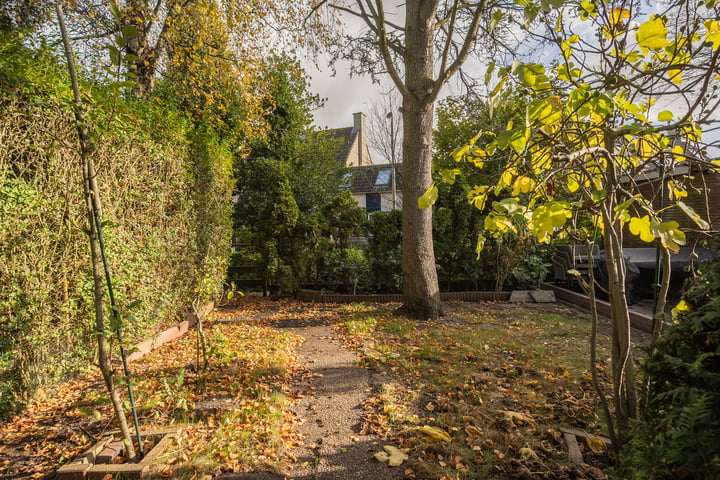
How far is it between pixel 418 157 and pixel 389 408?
4476mm

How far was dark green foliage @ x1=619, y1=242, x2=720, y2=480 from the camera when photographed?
44.6 inches

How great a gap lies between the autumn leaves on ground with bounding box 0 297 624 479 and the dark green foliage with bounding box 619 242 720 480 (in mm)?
1050

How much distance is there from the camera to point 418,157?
6465 mm

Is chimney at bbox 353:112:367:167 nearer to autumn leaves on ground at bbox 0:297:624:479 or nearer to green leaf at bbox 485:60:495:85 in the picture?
autumn leaves on ground at bbox 0:297:624:479

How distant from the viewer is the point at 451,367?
4.23 meters

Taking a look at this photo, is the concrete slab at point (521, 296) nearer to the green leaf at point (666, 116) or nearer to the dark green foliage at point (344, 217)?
the dark green foliage at point (344, 217)

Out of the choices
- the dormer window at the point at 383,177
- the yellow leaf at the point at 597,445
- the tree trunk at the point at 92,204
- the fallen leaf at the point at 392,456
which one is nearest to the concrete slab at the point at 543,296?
the yellow leaf at the point at 597,445

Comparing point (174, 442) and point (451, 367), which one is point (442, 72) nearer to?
point (451, 367)

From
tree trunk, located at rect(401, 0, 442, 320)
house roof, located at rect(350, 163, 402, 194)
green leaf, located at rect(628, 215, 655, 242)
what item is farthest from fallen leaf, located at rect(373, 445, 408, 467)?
house roof, located at rect(350, 163, 402, 194)

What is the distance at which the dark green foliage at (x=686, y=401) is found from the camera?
1133 millimetres

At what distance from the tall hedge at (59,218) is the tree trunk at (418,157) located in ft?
13.3

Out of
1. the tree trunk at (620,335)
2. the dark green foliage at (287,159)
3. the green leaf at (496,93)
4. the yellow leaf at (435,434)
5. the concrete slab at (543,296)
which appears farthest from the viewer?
the dark green foliage at (287,159)

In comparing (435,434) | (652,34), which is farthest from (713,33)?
(435,434)

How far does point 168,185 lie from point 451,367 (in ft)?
16.3
